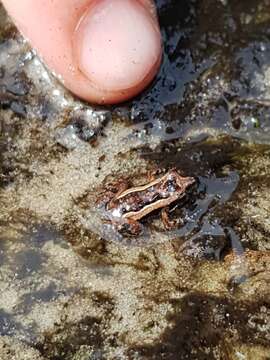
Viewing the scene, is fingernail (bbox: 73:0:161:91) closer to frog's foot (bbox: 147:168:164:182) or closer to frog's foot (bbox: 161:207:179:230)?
frog's foot (bbox: 147:168:164:182)

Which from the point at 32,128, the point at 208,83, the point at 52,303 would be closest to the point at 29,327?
the point at 52,303

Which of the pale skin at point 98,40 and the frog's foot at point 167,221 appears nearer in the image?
the pale skin at point 98,40

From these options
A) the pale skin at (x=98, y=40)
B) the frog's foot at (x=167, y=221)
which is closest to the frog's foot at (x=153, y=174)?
the frog's foot at (x=167, y=221)

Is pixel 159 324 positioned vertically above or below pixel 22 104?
below

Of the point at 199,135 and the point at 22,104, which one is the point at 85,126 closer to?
the point at 22,104

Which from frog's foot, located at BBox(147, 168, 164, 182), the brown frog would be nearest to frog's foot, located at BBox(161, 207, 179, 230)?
the brown frog

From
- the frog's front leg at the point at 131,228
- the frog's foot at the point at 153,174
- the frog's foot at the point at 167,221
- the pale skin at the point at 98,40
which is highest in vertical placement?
the pale skin at the point at 98,40

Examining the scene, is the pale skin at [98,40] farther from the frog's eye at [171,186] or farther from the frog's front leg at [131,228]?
the frog's front leg at [131,228]
